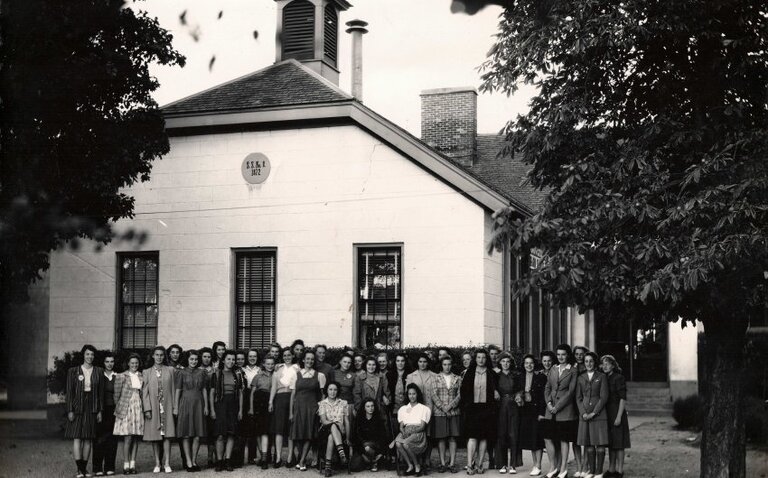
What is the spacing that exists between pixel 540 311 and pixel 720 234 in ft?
39.3

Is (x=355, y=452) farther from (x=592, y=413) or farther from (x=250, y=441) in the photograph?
(x=592, y=413)

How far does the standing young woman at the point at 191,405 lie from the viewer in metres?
13.0

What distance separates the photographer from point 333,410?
13219 millimetres

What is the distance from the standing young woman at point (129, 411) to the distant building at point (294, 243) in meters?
4.81

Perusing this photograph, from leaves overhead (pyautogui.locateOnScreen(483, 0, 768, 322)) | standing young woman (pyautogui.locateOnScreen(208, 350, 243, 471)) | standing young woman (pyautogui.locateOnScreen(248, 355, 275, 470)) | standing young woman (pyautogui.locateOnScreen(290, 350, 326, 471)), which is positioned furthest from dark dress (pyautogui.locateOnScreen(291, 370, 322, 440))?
leaves overhead (pyautogui.locateOnScreen(483, 0, 768, 322))

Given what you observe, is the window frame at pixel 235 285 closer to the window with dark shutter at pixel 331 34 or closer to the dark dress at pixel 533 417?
the window with dark shutter at pixel 331 34

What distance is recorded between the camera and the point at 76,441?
493 inches

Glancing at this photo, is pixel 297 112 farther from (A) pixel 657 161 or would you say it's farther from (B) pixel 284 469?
(A) pixel 657 161

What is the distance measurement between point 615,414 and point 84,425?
286 inches

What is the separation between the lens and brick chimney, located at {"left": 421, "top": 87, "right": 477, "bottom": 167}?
23.7 m

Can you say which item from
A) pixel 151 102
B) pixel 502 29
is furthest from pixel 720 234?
pixel 151 102

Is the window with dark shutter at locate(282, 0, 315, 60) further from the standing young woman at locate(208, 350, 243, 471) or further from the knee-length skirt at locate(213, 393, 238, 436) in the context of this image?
the knee-length skirt at locate(213, 393, 238, 436)

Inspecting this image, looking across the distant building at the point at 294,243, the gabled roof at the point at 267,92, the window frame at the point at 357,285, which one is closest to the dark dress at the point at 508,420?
the distant building at the point at 294,243

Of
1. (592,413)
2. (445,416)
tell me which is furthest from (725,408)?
(445,416)
